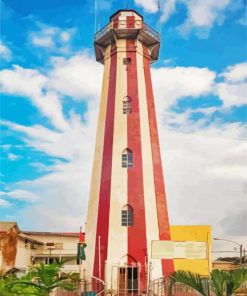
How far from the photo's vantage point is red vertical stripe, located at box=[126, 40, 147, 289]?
2898cm

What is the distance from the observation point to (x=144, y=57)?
33812 millimetres

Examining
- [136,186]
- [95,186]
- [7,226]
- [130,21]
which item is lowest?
[136,186]

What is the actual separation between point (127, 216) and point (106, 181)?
106 inches

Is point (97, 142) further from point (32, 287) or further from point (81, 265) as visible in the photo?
point (32, 287)

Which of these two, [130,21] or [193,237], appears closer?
[193,237]

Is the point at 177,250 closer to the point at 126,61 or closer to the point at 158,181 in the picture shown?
the point at 158,181

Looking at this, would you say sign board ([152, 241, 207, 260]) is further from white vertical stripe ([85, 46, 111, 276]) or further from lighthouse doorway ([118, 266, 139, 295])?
white vertical stripe ([85, 46, 111, 276])

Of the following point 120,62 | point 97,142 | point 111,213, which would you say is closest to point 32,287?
point 111,213

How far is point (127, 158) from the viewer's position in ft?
100

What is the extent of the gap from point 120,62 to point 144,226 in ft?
38.3

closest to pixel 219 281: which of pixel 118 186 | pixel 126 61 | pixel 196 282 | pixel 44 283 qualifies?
pixel 196 282

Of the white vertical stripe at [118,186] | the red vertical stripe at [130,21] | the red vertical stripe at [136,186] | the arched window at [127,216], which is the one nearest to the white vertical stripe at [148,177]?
the red vertical stripe at [136,186]

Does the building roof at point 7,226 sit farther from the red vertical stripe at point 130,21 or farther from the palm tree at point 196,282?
the palm tree at point 196,282

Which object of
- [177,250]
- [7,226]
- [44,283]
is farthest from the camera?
[7,226]
